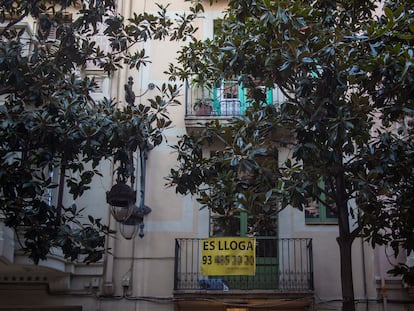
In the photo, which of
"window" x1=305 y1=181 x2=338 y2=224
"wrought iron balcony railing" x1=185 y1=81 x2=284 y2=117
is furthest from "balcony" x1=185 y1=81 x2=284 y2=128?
"window" x1=305 y1=181 x2=338 y2=224

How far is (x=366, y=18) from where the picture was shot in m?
10.3

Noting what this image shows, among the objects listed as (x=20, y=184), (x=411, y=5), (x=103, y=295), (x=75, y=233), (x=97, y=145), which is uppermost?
(x=411, y=5)

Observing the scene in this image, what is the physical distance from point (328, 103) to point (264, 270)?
5624 millimetres

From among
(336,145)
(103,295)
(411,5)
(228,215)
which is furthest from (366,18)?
(103,295)

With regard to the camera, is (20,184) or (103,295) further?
(103,295)

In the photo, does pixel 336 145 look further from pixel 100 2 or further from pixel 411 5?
pixel 100 2

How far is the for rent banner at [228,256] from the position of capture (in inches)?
450

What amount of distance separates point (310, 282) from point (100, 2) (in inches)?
262

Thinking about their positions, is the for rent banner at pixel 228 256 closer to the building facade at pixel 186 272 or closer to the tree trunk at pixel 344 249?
the building facade at pixel 186 272

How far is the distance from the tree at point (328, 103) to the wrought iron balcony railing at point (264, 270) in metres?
3.32

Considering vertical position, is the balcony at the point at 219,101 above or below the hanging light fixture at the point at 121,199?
above

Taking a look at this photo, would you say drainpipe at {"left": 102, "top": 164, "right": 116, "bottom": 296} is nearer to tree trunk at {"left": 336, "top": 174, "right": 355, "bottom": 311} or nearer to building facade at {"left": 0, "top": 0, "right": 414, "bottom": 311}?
building facade at {"left": 0, "top": 0, "right": 414, "bottom": 311}

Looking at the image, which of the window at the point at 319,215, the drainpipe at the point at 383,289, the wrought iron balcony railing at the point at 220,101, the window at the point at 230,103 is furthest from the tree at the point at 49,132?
the drainpipe at the point at 383,289

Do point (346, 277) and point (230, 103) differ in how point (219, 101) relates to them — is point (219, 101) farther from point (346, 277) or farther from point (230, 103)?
point (346, 277)
